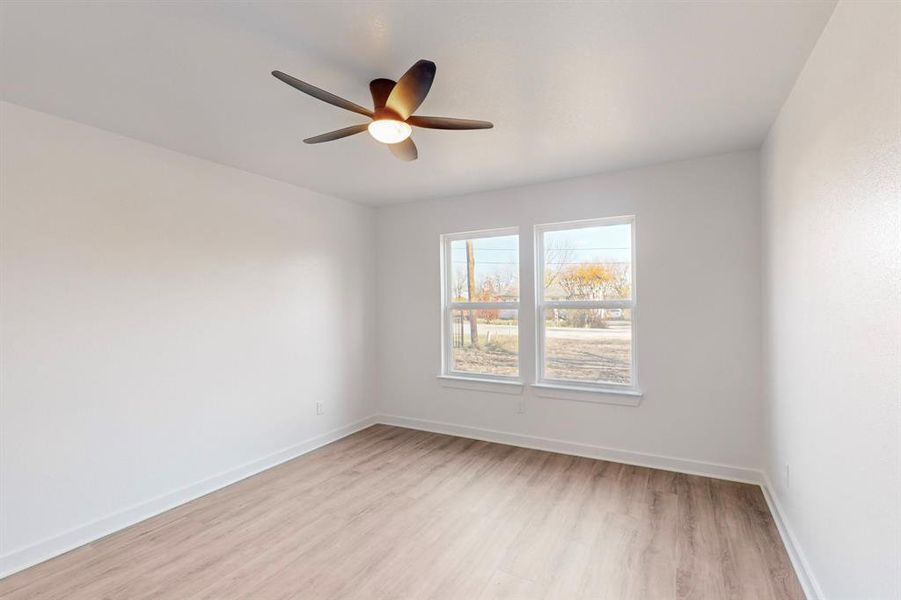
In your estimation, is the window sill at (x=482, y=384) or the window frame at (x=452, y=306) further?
the window frame at (x=452, y=306)

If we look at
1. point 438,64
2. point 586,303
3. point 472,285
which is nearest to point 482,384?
point 472,285

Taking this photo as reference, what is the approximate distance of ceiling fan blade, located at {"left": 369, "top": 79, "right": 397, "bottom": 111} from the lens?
2.01 metres

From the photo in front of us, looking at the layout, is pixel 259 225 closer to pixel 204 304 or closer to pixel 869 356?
pixel 204 304

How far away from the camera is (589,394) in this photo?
3684 millimetres

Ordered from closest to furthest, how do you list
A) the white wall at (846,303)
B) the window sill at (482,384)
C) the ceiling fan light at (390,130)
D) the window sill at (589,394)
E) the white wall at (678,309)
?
the white wall at (846,303)
the ceiling fan light at (390,130)
the white wall at (678,309)
the window sill at (589,394)
the window sill at (482,384)

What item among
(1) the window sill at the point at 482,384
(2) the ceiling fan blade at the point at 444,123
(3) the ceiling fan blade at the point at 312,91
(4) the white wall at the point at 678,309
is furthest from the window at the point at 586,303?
(3) the ceiling fan blade at the point at 312,91

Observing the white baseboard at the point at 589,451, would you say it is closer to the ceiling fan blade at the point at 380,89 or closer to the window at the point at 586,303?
the window at the point at 586,303

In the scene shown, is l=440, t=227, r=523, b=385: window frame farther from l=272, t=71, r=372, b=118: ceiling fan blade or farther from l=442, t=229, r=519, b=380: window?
l=272, t=71, r=372, b=118: ceiling fan blade

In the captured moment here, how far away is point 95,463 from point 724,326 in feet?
14.6

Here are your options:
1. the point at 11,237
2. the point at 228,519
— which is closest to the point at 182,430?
the point at 228,519

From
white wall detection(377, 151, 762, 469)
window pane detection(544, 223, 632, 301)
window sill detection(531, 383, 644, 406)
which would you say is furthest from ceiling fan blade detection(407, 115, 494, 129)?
window sill detection(531, 383, 644, 406)

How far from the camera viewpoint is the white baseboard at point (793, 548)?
1.88m

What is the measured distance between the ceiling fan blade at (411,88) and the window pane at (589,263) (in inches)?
93.9

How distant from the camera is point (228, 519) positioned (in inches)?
107
